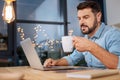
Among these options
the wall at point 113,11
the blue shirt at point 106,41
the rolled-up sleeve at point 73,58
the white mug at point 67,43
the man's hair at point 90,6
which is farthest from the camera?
the wall at point 113,11

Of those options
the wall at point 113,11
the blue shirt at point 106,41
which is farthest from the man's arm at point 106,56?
the wall at point 113,11

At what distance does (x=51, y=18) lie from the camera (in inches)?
164

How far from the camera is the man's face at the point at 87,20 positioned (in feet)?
5.77

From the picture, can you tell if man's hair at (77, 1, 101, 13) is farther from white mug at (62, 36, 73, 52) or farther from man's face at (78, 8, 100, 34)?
white mug at (62, 36, 73, 52)

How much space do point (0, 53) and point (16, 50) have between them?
276mm

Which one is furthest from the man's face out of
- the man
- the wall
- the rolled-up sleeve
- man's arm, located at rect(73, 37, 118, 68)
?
the wall

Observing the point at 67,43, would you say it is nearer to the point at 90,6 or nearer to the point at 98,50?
the point at 98,50

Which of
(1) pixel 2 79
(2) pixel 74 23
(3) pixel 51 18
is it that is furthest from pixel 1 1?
(1) pixel 2 79

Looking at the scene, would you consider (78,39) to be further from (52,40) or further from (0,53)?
(52,40)

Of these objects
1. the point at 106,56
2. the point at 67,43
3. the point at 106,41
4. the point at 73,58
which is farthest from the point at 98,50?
the point at 73,58

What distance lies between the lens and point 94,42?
4.48 feet

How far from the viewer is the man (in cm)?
128

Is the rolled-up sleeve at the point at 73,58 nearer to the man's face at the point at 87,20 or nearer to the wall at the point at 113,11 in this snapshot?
the man's face at the point at 87,20

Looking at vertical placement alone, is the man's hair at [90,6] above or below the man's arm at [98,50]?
above
